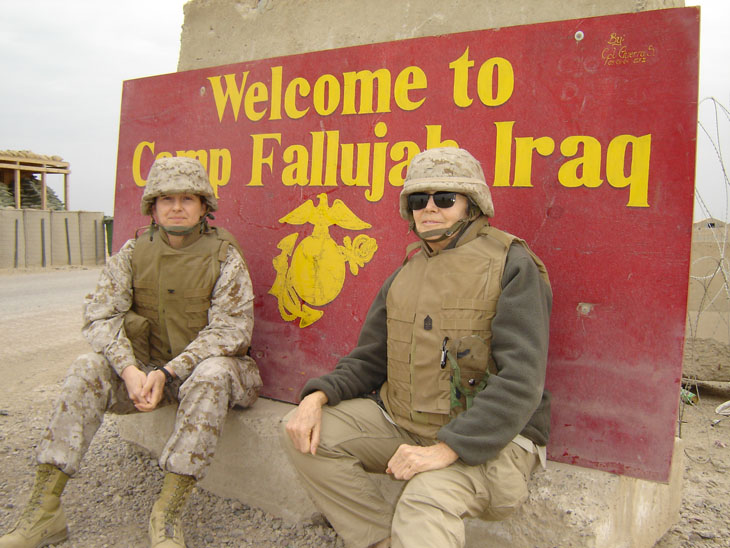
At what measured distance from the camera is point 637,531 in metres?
2.25

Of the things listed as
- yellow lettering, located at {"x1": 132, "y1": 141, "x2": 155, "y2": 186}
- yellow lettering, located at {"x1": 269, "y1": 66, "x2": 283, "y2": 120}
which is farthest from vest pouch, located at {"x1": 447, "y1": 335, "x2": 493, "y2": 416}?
yellow lettering, located at {"x1": 132, "y1": 141, "x2": 155, "y2": 186}

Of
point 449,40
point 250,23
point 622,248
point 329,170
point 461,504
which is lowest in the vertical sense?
point 461,504

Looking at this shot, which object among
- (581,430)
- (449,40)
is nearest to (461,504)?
(581,430)

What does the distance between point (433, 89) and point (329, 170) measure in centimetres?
64

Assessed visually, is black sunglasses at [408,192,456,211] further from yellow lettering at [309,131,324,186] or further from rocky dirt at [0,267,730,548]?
rocky dirt at [0,267,730,548]

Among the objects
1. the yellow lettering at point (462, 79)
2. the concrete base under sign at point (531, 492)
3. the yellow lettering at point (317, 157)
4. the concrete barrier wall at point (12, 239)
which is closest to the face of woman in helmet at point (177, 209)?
the yellow lettering at point (317, 157)

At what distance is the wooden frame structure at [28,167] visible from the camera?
14.6 meters

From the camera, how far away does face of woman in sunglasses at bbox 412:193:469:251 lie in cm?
203

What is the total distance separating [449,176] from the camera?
1996 mm

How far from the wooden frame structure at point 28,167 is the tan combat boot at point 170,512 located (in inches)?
588

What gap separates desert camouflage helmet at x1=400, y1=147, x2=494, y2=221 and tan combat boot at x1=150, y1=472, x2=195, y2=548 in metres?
1.41

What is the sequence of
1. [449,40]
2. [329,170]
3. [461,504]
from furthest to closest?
1. [329,170]
2. [449,40]
3. [461,504]

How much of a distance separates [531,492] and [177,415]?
4.52 ft

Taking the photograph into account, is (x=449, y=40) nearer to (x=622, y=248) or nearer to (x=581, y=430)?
(x=622, y=248)
